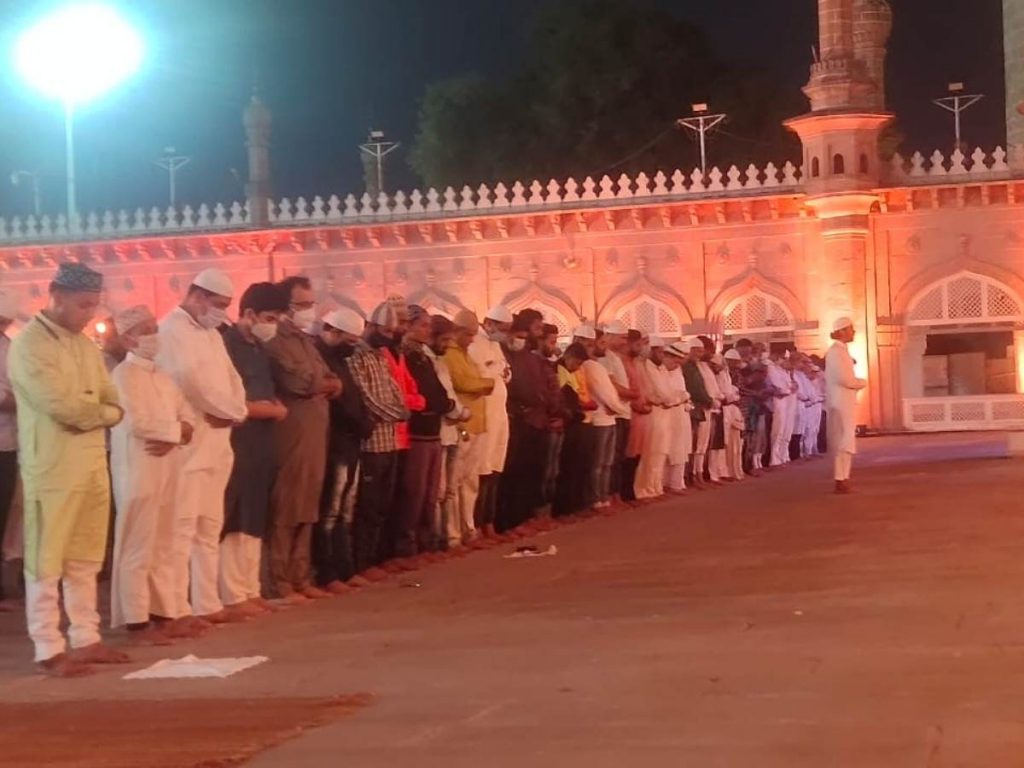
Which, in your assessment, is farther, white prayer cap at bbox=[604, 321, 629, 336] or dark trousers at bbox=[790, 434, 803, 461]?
dark trousers at bbox=[790, 434, 803, 461]

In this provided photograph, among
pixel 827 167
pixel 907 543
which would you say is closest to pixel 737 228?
pixel 827 167

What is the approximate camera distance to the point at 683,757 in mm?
4727

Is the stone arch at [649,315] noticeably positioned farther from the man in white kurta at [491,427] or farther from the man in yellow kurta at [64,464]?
the man in yellow kurta at [64,464]

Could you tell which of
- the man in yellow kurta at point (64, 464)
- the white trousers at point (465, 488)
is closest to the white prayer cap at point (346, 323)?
the white trousers at point (465, 488)

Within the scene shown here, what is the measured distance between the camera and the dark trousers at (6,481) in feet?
29.9

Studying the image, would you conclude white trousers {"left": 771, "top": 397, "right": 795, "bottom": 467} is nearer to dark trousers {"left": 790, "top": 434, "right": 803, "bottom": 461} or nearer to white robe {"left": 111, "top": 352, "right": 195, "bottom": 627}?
dark trousers {"left": 790, "top": 434, "right": 803, "bottom": 461}

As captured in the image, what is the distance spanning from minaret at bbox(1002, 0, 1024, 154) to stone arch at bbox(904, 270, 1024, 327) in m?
6.61

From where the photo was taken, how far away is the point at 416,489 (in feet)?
33.3

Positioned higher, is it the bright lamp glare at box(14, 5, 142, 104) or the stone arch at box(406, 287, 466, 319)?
the bright lamp glare at box(14, 5, 142, 104)

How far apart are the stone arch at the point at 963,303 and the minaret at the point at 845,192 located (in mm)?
630

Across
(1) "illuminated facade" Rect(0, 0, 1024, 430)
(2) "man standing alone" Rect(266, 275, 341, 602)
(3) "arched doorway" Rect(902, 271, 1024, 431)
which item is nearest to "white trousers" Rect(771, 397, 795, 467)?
(1) "illuminated facade" Rect(0, 0, 1024, 430)

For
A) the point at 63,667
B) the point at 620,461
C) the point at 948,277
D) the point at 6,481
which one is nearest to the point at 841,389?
the point at 620,461

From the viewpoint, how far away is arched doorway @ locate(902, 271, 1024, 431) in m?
26.8

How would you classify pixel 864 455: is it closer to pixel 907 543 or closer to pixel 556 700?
pixel 907 543
